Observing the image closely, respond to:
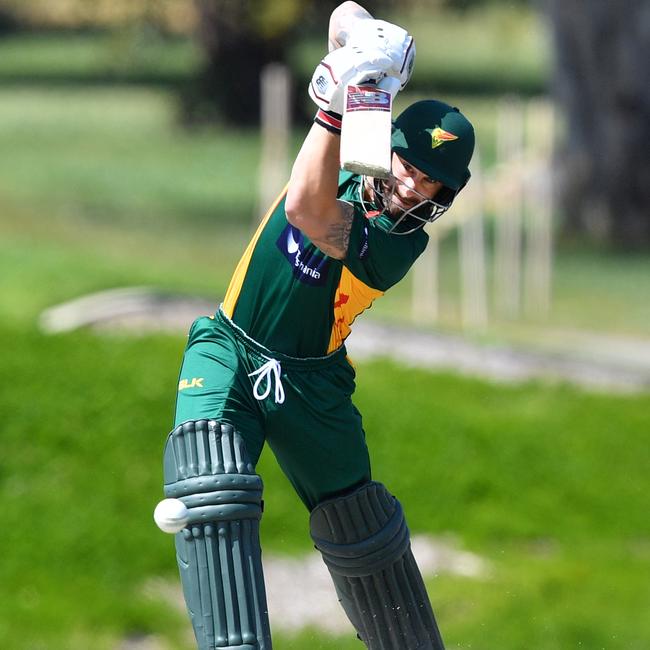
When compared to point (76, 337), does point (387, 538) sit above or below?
below

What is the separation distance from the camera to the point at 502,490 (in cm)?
1005

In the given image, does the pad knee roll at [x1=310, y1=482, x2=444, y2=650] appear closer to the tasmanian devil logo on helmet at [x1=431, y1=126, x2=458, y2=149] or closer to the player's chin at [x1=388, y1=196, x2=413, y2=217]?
the player's chin at [x1=388, y1=196, x2=413, y2=217]

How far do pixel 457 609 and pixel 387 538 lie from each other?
3261 mm

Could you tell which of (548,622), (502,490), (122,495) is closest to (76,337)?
(122,495)

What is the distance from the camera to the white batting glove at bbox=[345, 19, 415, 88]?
4.64m

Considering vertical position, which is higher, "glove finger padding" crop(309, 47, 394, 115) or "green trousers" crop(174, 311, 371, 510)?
"glove finger padding" crop(309, 47, 394, 115)

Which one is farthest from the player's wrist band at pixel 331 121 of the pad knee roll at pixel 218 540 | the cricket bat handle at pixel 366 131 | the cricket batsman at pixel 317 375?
the pad knee roll at pixel 218 540

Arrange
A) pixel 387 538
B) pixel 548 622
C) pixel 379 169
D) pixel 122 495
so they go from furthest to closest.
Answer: pixel 122 495
pixel 548 622
pixel 387 538
pixel 379 169

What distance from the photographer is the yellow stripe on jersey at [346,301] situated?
520 cm

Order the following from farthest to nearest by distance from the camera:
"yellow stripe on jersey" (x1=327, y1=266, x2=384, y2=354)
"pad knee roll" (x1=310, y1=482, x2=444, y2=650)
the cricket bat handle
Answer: "pad knee roll" (x1=310, y1=482, x2=444, y2=650), "yellow stripe on jersey" (x1=327, y1=266, x2=384, y2=354), the cricket bat handle

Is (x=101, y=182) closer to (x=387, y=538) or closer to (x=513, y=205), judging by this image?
(x=513, y=205)

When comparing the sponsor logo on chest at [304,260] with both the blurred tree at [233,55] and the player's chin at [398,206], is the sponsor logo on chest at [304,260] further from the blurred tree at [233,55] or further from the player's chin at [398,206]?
the blurred tree at [233,55]

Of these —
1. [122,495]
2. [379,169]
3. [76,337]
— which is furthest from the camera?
[76,337]

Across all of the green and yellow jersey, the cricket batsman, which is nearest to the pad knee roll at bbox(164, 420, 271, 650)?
the cricket batsman
